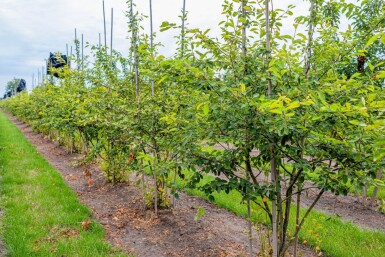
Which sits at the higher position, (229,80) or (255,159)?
(229,80)

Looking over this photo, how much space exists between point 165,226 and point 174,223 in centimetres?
13

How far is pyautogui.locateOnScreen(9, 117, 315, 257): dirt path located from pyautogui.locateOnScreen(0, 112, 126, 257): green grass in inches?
10.4

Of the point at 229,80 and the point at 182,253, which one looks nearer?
the point at 229,80

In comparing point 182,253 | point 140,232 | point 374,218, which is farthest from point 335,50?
point 374,218

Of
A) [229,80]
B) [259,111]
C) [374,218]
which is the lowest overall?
[374,218]

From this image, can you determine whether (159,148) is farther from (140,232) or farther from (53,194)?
(53,194)

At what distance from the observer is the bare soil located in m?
3.75

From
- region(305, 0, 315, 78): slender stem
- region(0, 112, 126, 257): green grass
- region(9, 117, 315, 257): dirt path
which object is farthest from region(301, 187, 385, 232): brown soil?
region(0, 112, 126, 257): green grass

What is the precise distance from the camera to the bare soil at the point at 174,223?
375cm

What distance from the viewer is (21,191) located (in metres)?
5.69

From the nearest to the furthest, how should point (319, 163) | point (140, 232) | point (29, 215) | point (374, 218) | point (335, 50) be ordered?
point (319, 163)
point (335, 50)
point (140, 232)
point (29, 215)
point (374, 218)

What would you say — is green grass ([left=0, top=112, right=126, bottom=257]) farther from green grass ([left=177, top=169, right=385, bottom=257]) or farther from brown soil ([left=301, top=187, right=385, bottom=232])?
brown soil ([left=301, top=187, right=385, bottom=232])

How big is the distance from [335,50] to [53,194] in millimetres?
4981

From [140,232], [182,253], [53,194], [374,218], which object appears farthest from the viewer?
[53,194]
